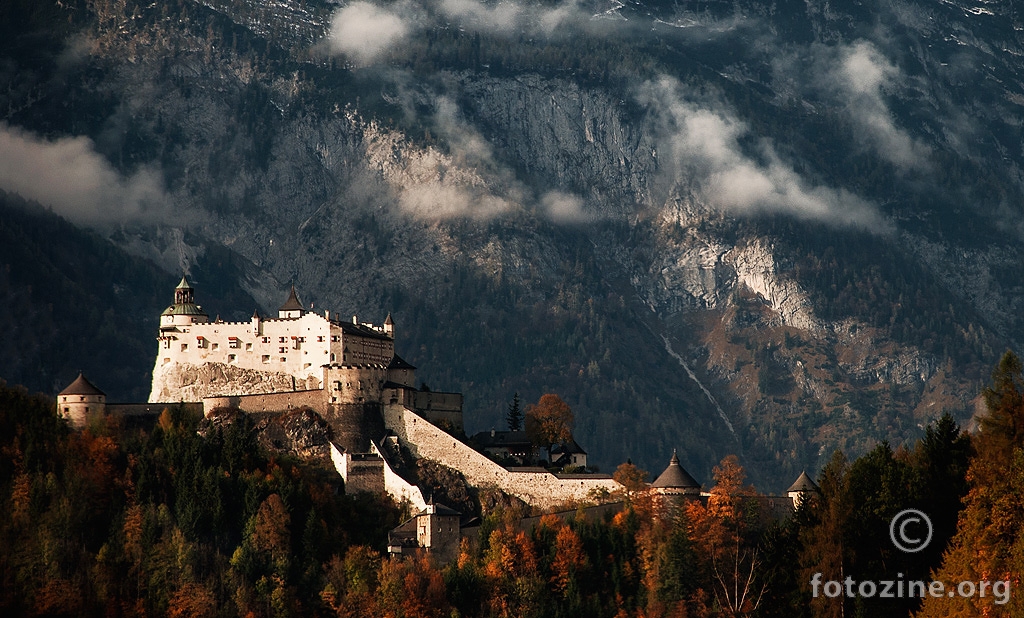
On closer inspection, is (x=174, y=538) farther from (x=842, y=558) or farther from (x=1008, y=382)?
(x=1008, y=382)

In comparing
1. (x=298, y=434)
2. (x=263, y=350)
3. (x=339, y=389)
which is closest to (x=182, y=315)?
(x=263, y=350)

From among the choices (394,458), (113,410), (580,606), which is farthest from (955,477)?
(113,410)

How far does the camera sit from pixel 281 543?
128250 mm

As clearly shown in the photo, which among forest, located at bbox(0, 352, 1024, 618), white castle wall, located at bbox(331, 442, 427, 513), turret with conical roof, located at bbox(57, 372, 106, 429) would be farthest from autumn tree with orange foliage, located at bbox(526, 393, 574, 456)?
turret with conical roof, located at bbox(57, 372, 106, 429)

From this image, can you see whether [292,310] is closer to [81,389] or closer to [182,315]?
[182,315]

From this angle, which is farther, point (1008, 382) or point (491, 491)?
point (491, 491)

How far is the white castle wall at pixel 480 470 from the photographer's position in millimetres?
133250

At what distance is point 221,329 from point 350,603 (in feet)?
101

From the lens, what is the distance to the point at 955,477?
99625 mm

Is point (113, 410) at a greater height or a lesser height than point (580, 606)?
greater

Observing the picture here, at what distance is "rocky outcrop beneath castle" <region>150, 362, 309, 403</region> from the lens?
470 feet

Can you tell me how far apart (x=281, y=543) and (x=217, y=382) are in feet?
67.2

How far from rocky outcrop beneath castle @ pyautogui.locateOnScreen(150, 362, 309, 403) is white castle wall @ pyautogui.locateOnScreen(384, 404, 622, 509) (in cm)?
778

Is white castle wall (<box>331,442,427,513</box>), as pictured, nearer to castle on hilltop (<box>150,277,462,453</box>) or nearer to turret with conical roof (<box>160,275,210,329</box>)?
castle on hilltop (<box>150,277,462,453</box>)
